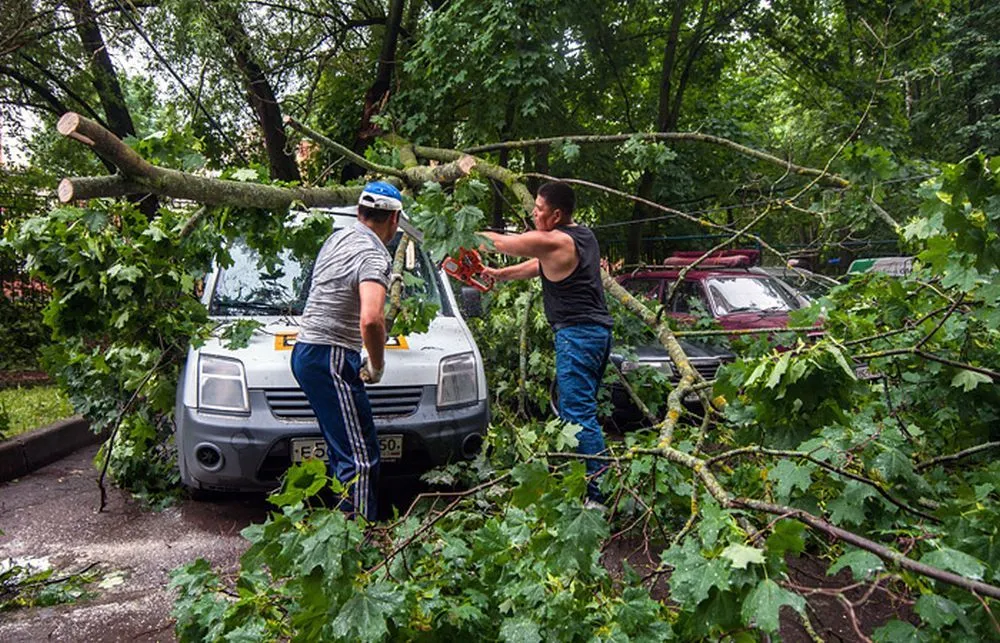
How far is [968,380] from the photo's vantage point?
314 centimetres

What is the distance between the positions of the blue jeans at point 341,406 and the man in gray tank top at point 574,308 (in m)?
1.17

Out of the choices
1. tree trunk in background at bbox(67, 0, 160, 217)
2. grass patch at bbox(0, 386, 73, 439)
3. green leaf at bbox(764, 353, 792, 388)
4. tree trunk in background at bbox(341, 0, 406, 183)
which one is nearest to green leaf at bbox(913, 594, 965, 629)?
green leaf at bbox(764, 353, 792, 388)

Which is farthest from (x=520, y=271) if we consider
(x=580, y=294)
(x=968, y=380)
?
(x=968, y=380)

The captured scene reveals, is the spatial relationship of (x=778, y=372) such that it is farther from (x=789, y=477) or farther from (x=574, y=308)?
(x=574, y=308)

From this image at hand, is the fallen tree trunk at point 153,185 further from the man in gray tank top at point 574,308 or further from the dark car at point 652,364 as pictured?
the dark car at point 652,364

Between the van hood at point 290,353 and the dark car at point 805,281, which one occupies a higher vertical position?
the dark car at point 805,281

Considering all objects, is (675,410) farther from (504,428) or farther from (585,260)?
(504,428)

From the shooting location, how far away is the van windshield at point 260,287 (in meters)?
5.03

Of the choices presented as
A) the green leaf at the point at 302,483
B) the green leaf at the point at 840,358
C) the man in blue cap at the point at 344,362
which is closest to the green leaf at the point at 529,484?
the green leaf at the point at 302,483

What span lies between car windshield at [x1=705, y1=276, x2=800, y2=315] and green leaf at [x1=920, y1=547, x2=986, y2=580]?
21.7ft

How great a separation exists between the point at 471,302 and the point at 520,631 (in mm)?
3813

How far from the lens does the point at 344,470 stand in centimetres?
375

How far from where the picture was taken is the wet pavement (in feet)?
10.5

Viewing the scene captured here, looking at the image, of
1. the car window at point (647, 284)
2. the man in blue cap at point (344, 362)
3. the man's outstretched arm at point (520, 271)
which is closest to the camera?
the man in blue cap at point (344, 362)
